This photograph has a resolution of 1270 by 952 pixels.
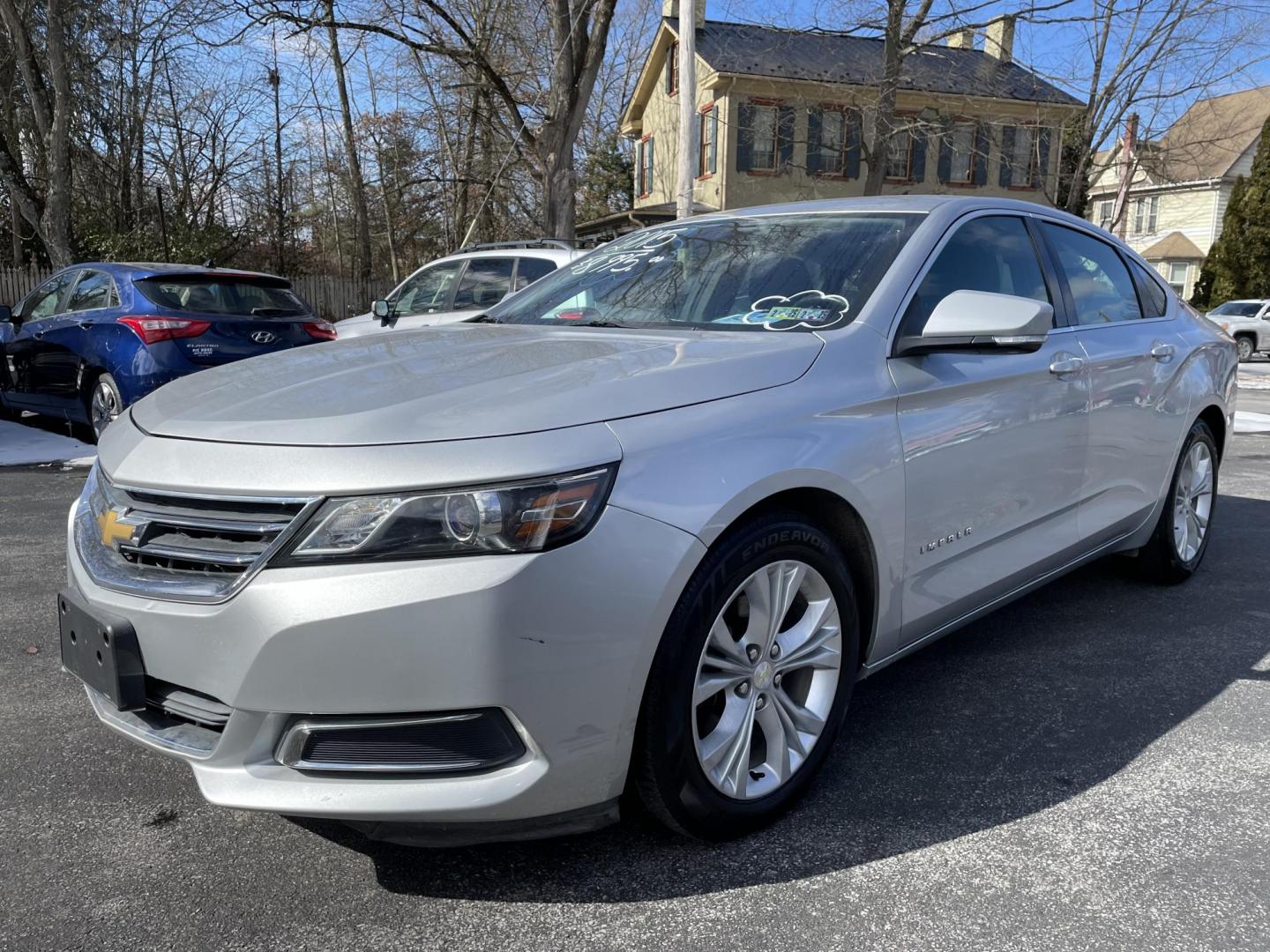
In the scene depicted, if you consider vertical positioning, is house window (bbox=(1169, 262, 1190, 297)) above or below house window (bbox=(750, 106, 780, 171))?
below

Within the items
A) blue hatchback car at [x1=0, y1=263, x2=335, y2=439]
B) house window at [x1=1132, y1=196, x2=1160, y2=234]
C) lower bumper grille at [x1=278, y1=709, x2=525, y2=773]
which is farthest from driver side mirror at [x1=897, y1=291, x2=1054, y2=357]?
house window at [x1=1132, y1=196, x2=1160, y2=234]

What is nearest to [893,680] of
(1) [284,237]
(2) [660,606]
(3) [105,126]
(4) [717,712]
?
(4) [717,712]

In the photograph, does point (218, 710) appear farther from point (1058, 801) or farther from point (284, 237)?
point (284, 237)

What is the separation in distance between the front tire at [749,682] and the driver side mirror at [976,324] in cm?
67

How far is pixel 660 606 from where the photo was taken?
→ 2016 mm

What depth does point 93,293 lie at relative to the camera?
27.1 ft

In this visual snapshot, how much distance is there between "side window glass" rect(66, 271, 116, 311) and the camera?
8031 millimetres

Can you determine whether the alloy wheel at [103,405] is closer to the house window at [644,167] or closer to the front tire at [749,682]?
the front tire at [749,682]

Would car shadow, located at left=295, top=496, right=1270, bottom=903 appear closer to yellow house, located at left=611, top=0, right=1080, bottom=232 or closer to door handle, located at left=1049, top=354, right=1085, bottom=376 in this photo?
door handle, located at left=1049, top=354, right=1085, bottom=376

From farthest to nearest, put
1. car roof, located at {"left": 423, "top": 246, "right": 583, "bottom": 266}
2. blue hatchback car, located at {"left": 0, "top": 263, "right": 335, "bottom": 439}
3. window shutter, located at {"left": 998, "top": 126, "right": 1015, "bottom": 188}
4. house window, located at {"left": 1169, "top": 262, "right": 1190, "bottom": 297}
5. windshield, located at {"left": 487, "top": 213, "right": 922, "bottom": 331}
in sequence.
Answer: house window, located at {"left": 1169, "top": 262, "right": 1190, "bottom": 297}
window shutter, located at {"left": 998, "top": 126, "right": 1015, "bottom": 188}
car roof, located at {"left": 423, "top": 246, "right": 583, "bottom": 266}
blue hatchback car, located at {"left": 0, "top": 263, "right": 335, "bottom": 439}
windshield, located at {"left": 487, "top": 213, "right": 922, "bottom": 331}

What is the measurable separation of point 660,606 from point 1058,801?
1.35 m

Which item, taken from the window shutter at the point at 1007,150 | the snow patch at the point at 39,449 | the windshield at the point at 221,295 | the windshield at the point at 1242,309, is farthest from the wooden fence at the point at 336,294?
the windshield at the point at 1242,309

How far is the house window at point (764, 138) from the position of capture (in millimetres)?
26531

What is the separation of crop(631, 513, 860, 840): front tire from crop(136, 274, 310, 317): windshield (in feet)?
22.3
